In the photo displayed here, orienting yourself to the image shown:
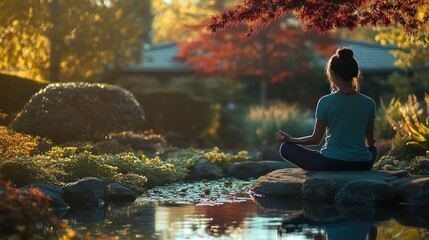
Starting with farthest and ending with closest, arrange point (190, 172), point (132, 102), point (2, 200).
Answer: point (132, 102) → point (190, 172) → point (2, 200)

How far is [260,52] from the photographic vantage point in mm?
33438

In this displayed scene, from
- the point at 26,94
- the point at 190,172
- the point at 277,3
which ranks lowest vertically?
the point at 190,172

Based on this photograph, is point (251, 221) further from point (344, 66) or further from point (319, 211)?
point (344, 66)

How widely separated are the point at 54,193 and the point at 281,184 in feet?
10.5

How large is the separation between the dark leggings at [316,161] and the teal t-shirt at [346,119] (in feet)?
0.63

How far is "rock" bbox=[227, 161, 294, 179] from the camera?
16344mm

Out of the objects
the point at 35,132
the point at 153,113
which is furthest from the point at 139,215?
the point at 153,113

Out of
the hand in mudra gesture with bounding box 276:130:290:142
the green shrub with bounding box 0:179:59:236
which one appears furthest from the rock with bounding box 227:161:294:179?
the green shrub with bounding box 0:179:59:236

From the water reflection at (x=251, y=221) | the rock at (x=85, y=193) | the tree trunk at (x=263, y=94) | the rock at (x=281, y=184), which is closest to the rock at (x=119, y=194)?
the rock at (x=85, y=193)

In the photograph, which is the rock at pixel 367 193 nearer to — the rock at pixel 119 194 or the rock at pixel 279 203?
the rock at pixel 279 203

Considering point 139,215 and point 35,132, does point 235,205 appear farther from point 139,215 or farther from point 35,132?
point 35,132

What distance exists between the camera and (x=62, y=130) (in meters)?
18.6

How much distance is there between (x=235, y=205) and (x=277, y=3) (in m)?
2.60

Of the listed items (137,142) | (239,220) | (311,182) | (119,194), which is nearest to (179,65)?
(137,142)
